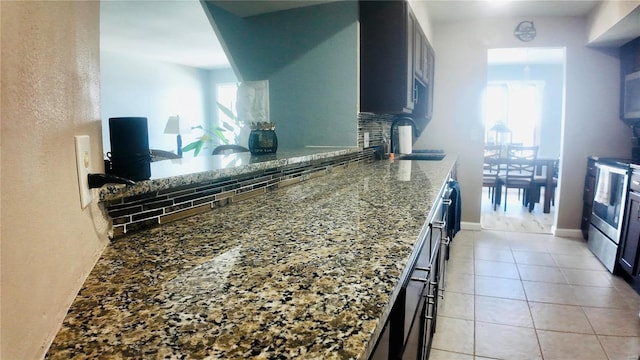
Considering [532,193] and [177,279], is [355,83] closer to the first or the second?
[177,279]

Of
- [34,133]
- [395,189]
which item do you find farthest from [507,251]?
[34,133]

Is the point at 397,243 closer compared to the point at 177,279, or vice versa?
the point at 177,279

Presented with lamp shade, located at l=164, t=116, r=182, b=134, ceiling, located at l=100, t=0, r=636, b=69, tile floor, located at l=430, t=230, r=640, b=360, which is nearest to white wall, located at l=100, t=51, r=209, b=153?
lamp shade, located at l=164, t=116, r=182, b=134

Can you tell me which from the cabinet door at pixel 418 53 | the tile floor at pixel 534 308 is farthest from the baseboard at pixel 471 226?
the cabinet door at pixel 418 53

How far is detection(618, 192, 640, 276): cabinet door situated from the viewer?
270 centimetres

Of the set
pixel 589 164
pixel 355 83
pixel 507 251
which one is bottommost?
pixel 507 251

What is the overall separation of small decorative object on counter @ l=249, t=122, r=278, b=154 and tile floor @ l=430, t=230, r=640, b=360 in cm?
138

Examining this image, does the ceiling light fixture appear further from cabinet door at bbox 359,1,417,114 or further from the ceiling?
cabinet door at bbox 359,1,417,114

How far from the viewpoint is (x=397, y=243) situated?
2.78 ft

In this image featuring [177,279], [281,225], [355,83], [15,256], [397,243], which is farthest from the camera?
[355,83]

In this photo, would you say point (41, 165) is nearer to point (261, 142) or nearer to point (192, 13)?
point (261, 142)

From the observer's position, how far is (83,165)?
0.65 meters

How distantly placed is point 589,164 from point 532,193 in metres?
1.44

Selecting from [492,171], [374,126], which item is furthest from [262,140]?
[492,171]
